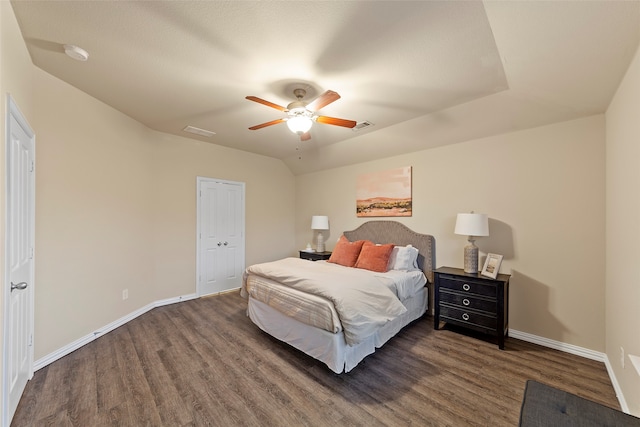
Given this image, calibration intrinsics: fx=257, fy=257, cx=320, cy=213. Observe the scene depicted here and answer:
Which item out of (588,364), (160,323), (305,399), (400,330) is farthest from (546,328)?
(160,323)

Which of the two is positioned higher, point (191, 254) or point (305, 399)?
point (191, 254)

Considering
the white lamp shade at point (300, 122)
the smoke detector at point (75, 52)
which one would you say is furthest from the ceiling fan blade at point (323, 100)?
the smoke detector at point (75, 52)

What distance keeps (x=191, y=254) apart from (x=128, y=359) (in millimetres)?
2025

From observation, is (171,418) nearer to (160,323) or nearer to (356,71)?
(160,323)

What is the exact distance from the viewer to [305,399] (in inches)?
78.9

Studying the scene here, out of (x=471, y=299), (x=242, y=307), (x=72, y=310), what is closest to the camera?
(x=72, y=310)

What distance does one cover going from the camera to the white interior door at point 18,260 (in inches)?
65.8

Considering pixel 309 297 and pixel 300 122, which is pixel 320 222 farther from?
pixel 300 122

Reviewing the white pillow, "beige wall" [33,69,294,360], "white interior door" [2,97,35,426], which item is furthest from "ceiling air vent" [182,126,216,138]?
the white pillow

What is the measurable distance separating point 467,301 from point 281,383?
2231 millimetres

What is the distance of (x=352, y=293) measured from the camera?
2.46 m

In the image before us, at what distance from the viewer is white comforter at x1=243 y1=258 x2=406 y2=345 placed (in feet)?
7.39

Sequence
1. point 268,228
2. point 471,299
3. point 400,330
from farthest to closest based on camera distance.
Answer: point 268,228, point 400,330, point 471,299

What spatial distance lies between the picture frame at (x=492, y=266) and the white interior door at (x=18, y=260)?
4113mm
